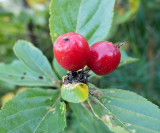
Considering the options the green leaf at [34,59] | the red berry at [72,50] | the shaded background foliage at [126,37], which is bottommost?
the red berry at [72,50]

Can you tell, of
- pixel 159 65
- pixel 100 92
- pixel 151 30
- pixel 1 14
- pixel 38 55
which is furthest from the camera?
pixel 151 30

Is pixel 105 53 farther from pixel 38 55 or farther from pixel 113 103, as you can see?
pixel 38 55

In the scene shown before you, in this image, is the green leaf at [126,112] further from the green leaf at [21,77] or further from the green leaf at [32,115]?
the green leaf at [21,77]

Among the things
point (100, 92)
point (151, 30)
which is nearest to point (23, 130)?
point (100, 92)

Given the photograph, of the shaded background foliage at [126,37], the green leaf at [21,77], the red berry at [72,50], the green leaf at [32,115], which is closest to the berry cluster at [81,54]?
the red berry at [72,50]

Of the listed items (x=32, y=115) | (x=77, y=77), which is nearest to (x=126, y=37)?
(x=77, y=77)

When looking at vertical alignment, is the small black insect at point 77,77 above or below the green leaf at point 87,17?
below

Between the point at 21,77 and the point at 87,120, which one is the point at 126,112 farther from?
the point at 21,77
